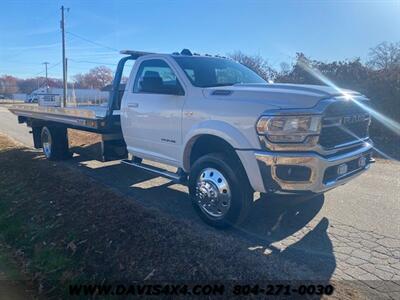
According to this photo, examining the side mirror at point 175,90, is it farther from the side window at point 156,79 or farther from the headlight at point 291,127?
the headlight at point 291,127

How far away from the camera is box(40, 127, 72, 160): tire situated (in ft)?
27.8

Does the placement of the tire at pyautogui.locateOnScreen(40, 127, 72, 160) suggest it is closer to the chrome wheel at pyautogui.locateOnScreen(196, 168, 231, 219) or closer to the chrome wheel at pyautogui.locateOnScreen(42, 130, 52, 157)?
the chrome wheel at pyautogui.locateOnScreen(42, 130, 52, 157)

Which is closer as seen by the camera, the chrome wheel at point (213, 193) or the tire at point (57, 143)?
the chrome wheel at point (213, 193)

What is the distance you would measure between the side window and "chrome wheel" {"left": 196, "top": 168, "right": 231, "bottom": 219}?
1.27 m

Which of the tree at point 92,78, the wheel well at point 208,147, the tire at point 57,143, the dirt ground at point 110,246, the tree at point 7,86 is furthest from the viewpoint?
the tree at point 7,86

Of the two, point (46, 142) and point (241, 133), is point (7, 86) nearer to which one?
point (46, 142)

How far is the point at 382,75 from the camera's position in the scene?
1222cm

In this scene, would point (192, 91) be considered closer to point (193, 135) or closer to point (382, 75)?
point (193, 135)

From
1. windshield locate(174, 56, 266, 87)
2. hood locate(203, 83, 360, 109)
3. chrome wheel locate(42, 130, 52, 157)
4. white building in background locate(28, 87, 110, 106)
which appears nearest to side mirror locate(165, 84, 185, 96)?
windshield locate(174, 56, 266, 87)

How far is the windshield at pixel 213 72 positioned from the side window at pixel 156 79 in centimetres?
23

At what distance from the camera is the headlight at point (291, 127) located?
360 cm

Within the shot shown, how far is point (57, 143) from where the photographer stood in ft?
27.9

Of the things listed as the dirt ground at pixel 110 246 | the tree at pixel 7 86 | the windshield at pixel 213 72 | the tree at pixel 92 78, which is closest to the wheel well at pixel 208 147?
the windshield at pixel 213 72

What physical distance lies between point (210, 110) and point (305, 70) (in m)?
11.0
